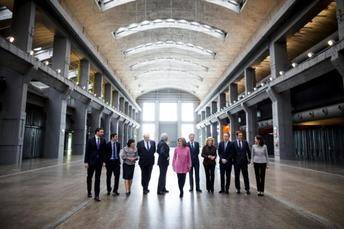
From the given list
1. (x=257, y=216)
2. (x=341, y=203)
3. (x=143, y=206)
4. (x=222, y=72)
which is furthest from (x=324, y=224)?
(x=222, y=72)

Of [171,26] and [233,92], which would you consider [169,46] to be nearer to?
[171,26]

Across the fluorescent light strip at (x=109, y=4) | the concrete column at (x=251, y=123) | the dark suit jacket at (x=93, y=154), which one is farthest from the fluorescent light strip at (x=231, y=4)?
the dark suit jacket at (x=93, y=154)

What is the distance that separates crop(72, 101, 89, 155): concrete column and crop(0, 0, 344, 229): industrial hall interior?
0.13m

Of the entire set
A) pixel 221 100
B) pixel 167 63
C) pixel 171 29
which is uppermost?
pixel 167 63

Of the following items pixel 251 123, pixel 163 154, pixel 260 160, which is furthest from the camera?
pixel 251 123

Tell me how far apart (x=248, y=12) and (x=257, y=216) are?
18974mm

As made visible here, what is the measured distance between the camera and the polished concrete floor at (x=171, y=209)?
12.9 feet

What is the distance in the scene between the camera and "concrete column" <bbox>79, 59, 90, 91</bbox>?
77.8ft

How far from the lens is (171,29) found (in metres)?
25.8

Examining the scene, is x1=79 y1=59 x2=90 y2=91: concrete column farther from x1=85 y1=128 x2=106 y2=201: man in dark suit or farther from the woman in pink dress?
the woman in pink dress

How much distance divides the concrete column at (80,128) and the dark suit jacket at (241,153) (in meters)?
20.1

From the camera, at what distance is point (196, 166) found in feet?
23.3

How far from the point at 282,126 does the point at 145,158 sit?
15.1 metres

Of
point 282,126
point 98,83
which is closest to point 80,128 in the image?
point 98,83
